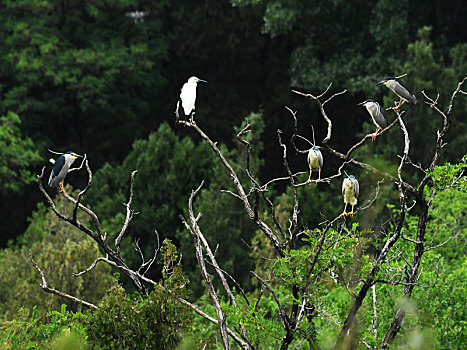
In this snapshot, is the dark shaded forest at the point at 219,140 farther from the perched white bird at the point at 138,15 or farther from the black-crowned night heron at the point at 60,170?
the black-crowned night heron at the point at 60,170

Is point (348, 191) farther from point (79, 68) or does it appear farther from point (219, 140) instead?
point (79, 68)

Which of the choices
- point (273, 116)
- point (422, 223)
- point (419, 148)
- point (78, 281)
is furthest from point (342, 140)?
point (422, 223)

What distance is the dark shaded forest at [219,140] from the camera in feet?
37.4

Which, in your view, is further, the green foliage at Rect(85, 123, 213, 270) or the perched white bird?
the perched white bird

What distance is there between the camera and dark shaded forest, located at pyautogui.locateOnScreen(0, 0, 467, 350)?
37.4 ft

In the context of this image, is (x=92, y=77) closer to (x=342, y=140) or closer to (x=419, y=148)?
(x=342, y=140)

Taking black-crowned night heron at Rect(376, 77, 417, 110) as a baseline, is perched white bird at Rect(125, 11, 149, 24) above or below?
below

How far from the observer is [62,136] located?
24.0 metres

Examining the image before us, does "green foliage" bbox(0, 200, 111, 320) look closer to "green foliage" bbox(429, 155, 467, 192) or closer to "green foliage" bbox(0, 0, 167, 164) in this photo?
"green foliage" bbox(429, 155, 467, 192)

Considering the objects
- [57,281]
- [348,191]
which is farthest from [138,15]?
[348,191]

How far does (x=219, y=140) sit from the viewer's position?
22625mm

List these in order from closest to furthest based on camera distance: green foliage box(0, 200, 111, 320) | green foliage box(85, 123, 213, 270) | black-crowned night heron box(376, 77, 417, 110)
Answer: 1. black-crowned night heron box(376, 77, 417, 110)
2. green foliage box(0, 200, 111, 320)
3. green foliage box(85, 123, 213, 270)

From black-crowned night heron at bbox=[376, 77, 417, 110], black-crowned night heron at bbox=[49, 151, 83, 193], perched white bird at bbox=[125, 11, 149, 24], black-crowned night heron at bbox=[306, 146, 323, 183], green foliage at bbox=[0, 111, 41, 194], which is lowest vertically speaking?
green foliage at bbox=[0, 111, 41, 194]

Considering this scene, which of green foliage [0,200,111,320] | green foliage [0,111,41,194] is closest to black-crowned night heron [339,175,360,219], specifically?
green foliage [0,200,111,320]
